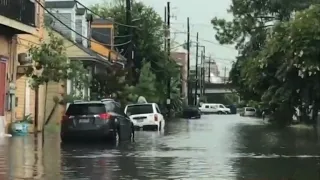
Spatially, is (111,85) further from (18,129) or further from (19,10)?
(19,10)

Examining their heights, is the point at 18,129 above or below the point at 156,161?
above

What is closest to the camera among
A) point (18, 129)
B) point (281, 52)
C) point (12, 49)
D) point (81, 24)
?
point (18, 129)

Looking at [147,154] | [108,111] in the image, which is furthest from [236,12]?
[147,154]

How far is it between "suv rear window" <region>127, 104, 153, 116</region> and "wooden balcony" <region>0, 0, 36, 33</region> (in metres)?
10.3

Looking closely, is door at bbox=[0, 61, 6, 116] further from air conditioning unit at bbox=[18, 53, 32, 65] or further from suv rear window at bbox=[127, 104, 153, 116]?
suv rear window at bbox=[127, 104, 153, 116]

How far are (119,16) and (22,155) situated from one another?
58.3 m

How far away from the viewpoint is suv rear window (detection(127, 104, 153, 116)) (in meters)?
37.9

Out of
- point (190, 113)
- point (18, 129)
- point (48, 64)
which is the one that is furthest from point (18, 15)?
point (190, 113)

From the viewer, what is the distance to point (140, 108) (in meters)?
38.2

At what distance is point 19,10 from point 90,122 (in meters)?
5.74

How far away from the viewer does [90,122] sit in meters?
24.6

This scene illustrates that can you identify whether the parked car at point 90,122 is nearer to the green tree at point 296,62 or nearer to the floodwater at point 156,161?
the floodwater at point 156,161

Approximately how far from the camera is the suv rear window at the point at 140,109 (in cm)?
3794

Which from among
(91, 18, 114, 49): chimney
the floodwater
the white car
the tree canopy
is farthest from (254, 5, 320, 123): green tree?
(91, 18, 114, 49): chimney
